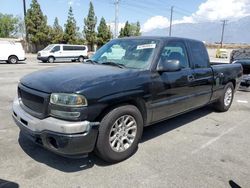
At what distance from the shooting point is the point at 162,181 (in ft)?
10.7

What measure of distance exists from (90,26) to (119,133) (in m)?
43.8

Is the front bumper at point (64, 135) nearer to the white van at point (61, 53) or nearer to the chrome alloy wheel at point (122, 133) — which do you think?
the chrome alloy wheel at point (122, 133)

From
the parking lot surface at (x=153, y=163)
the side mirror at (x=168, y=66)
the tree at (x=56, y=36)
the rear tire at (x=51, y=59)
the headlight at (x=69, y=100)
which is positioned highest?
the tree at (x=56, y=36)

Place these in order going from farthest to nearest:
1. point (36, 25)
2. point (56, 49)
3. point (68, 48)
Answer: point (36, 25) < point (68, 48) < point (56, 49)

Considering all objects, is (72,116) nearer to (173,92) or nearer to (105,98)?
(105,98)

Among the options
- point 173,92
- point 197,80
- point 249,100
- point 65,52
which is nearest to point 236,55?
point 249,100

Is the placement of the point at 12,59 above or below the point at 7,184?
above

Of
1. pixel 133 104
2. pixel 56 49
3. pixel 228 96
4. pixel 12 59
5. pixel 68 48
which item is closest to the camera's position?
pixel 133 104

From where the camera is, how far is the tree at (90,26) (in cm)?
4512

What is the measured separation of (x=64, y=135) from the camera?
10.2 ft

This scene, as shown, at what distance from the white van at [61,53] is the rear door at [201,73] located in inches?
855

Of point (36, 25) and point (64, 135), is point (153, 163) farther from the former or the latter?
point (36, 25)

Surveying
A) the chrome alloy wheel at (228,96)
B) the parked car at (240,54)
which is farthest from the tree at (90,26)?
the chrome alloy wheel at (228,96)

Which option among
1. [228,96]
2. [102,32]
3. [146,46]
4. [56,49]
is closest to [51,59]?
[56,49]
